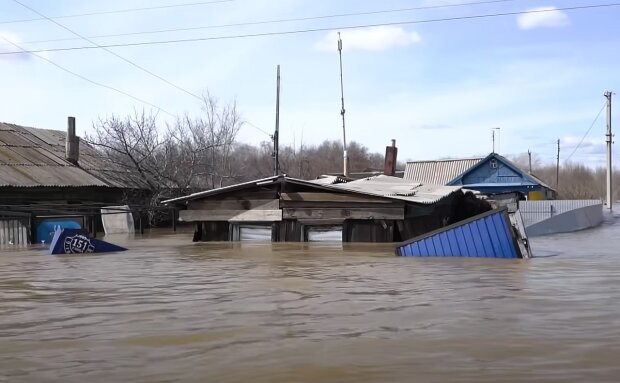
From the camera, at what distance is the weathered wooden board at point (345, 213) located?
67.4 feet

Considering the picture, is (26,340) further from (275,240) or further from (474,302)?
(275,240)

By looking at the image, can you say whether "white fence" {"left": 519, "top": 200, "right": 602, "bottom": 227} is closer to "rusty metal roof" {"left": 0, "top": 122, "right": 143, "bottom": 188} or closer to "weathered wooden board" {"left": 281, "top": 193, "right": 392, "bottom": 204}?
"weathered wooden board" {"left": 281, "top": 193, "right": 392, "bottom": 204}

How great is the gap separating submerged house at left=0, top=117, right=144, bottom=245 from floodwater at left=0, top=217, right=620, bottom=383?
10773mm

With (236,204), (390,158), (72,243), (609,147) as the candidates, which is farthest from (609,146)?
(72,243)

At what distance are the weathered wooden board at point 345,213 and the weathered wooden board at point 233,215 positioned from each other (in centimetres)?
40

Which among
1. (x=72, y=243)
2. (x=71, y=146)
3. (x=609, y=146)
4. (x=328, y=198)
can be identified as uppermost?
(x=609, y=146)

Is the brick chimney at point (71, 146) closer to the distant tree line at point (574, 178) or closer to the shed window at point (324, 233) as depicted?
the shed window at point (324, 233)

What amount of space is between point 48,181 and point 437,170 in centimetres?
3782

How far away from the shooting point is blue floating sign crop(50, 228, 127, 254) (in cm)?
1833

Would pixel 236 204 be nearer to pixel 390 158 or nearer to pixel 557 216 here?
pixel 557 216

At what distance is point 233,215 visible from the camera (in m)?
22.2

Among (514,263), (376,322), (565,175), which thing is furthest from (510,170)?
(565,175)

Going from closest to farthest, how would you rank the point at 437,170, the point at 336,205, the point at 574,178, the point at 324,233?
the point at 336,205, the point at 324,233, the point at 437,170, the point at 574,178

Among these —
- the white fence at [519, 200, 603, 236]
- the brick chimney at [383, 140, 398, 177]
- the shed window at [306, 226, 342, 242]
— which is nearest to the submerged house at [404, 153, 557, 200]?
the brick chimney at [383, 140, 398, 177]
